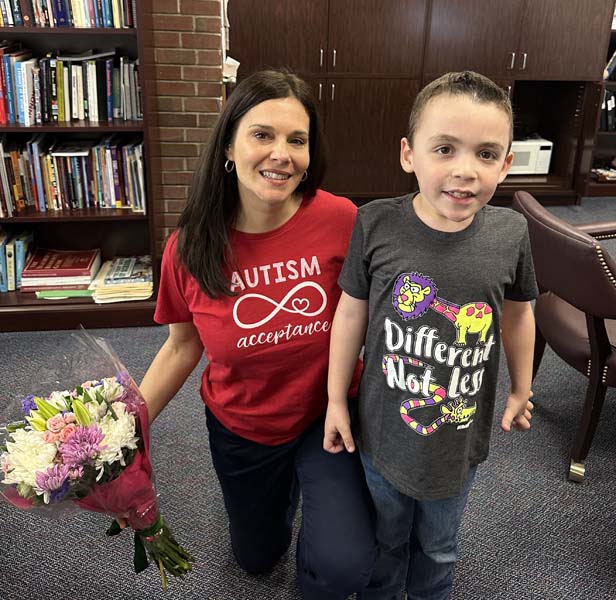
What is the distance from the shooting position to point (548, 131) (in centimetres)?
527

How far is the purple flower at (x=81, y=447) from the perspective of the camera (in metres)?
1.12

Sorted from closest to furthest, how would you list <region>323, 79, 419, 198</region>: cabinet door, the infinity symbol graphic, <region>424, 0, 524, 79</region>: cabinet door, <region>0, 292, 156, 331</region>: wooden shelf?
the infinity symbol graphic < <region>0, 292, 156, 331</region>: wooden shelf < <region>424, 0, 524, 79</region>: cabinet door < <region>323, 79, 419, 198</region>: cabinet door

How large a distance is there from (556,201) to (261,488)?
13.7ft

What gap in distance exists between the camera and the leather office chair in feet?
6.17

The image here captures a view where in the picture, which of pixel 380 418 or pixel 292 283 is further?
pixel 292 283

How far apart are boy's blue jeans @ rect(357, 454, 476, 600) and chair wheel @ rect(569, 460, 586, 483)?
33.2 inches

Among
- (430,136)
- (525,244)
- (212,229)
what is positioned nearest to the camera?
(430,136)

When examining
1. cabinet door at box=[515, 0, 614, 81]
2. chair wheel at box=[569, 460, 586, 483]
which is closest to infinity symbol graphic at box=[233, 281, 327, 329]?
chair wheel at box=[569, 460, 586, 483]

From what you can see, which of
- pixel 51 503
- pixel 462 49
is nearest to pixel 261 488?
pixel 51 503

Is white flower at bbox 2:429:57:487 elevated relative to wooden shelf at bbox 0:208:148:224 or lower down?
elevated

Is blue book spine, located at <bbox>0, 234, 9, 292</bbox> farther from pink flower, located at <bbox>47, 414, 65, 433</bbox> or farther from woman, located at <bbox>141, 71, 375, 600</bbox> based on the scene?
pink flower, located at <bbox>47, 414, 65, 433</bbox>

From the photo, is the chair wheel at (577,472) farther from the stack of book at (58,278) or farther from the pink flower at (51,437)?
the stack of book at (58,278)

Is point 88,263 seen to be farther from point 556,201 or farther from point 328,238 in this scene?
point 556,201

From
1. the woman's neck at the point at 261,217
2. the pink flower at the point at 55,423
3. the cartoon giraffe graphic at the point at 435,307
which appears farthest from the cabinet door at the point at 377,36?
the pink flower at the point at 55,423
